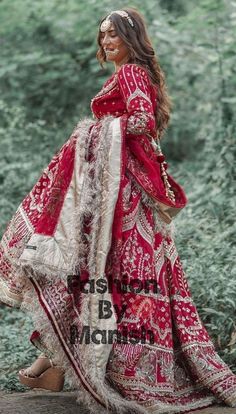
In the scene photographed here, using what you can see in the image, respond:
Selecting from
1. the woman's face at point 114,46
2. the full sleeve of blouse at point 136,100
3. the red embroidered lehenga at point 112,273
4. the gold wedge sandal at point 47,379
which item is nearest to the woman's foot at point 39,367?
the gold wedge sandal at point 47,379

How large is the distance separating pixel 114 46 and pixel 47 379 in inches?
65.3

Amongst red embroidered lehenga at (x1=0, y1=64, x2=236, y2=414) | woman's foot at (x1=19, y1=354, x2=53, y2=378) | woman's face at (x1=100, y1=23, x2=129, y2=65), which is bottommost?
woman's foot at (x1=19, y1=354, x2=53, y2=378)

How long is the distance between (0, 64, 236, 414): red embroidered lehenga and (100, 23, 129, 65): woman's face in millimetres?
123

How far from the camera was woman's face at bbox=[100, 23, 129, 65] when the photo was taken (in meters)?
3.78

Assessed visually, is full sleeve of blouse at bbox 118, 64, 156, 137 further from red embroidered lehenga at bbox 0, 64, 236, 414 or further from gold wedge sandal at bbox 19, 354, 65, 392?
gold wedge sandal at bbox 19, 354, 65, 392

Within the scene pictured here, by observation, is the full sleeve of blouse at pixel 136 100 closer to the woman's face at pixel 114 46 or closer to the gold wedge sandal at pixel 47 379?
the woman's face at pixel 114 46

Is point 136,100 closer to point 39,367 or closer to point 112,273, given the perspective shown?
point 112,273

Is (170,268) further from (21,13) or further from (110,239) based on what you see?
(21,13)

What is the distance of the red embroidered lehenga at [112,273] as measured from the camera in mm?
3482

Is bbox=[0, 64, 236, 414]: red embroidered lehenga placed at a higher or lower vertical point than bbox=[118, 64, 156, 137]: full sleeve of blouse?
lower

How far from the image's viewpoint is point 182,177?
8367 mm

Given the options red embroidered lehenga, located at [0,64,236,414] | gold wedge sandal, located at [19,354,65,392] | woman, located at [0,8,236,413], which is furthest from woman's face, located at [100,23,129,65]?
gold wedge sandal, located at [19,354,65,392]

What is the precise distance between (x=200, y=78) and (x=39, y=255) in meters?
6.13

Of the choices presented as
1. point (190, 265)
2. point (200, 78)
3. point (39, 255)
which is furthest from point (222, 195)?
point (39, 255)
